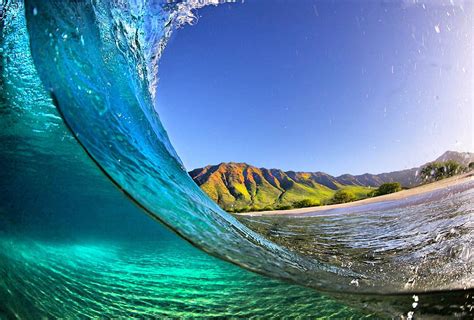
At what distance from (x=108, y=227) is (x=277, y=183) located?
824 centimetres

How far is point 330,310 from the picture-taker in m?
2.28

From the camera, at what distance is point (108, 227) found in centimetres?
242

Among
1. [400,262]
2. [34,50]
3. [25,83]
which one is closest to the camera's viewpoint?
[34,50]

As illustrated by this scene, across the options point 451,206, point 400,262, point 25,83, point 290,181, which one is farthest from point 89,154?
point 290,181

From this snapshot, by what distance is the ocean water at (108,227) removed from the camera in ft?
6.35

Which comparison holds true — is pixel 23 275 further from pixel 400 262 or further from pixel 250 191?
pixel 250 191

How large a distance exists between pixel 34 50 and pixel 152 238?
133 centimetres

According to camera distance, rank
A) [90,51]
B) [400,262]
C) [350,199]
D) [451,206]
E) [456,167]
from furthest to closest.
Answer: [350,199], [456,167], [451,206], [400,262], [90,51]

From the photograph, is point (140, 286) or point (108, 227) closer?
point (140, 286)

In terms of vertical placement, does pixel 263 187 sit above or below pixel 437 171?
above

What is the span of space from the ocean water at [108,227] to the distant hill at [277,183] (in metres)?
4.85

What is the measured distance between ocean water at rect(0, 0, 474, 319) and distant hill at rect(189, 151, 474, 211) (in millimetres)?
4848

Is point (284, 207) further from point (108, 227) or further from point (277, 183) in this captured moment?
point (108, 227)

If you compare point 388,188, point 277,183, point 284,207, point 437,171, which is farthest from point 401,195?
point 277,183
